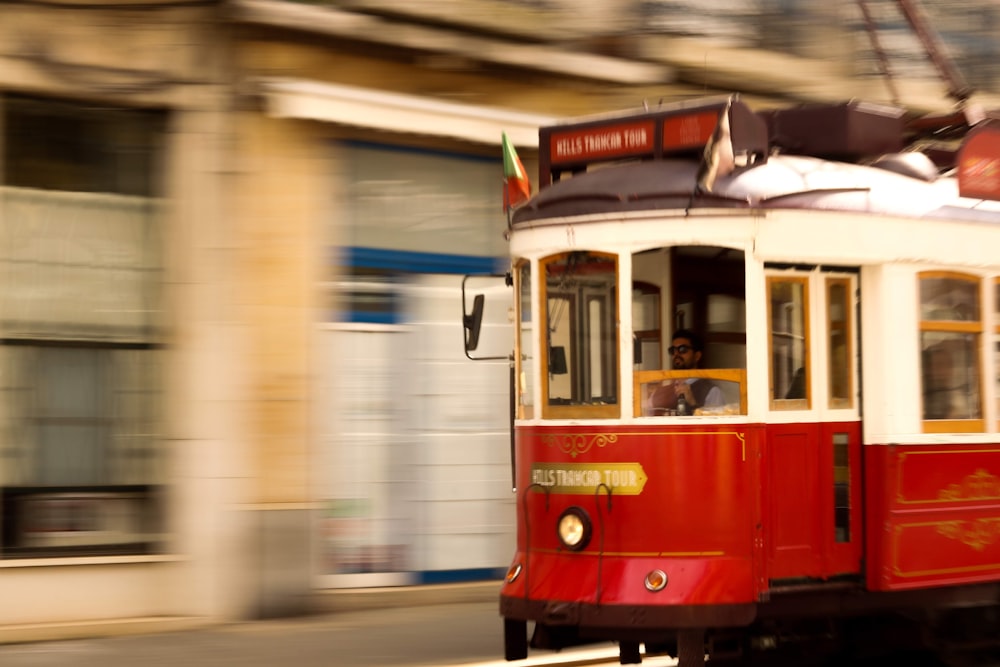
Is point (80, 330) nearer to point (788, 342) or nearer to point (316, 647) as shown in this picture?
point (316, 647)

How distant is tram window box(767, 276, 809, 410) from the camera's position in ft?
27.1

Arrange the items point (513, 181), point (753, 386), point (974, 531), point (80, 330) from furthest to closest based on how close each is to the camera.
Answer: point (80, 330) → point (513, 181) → point (974, 531) → point (753, 386)

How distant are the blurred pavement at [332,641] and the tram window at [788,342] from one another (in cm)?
272

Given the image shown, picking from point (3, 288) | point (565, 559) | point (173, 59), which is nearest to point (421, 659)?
point (565, 559)

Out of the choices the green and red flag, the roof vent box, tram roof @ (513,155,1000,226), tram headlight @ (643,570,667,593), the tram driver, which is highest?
the roof vent box

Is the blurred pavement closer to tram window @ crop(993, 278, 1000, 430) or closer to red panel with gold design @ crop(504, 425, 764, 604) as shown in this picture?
red panel with gold design @ crop(504, 425, 764, 604)

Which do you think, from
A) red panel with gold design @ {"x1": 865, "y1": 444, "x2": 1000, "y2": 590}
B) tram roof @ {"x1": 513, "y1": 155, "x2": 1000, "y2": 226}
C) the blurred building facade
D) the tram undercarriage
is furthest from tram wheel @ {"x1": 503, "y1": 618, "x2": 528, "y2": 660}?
the blurred building facade

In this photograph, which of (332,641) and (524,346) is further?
(332,641)

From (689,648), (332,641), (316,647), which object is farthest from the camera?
(332,641)

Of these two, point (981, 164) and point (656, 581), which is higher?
point (981, 164)

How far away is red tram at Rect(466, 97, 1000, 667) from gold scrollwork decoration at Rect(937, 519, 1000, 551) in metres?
0.01

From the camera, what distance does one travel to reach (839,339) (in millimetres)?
8547

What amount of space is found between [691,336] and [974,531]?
6.80 feet

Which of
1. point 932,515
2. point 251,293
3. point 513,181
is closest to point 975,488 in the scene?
point 932,515
